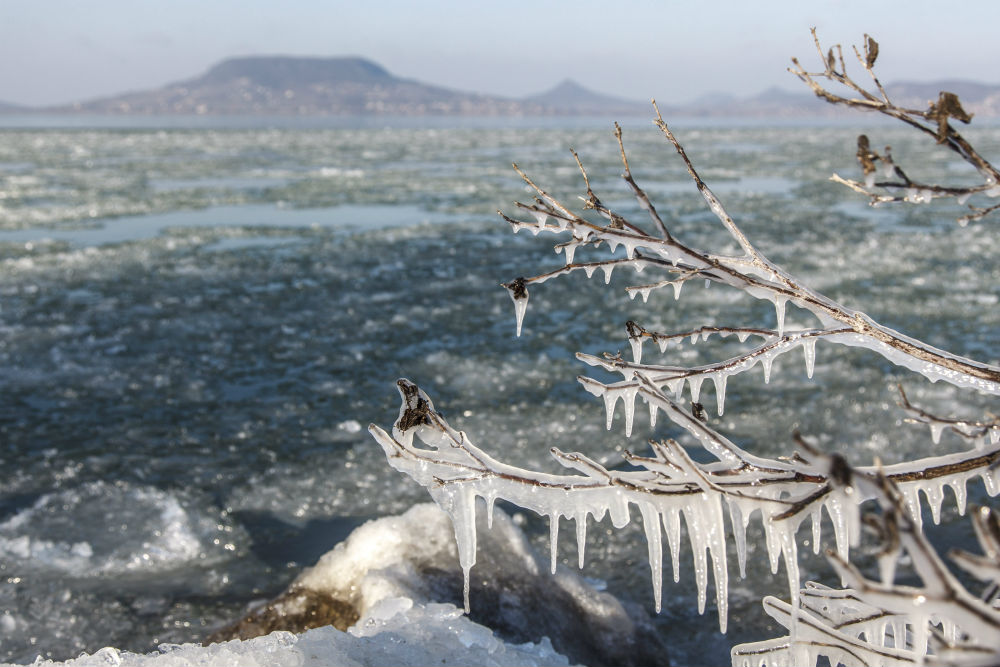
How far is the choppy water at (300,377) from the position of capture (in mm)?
5777

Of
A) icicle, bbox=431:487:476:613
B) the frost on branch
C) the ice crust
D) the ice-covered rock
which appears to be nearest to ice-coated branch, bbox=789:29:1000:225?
the frost on branch

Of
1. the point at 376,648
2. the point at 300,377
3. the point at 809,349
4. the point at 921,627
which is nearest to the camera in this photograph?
the point at 921,627

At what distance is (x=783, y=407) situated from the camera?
8586mm

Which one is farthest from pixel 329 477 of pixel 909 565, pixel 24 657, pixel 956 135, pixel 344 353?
pixel 956 135

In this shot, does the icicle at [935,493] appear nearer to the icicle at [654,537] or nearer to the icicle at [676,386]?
the icicle at [654,537]

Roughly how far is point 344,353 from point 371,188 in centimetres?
1801

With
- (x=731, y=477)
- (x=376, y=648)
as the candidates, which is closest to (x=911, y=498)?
(x=731, y=477)

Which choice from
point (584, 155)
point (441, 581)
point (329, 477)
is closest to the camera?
point (441, 581)

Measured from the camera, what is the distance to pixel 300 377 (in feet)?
31.3

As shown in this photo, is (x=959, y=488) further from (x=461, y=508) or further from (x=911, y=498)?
(x=461, y=508)

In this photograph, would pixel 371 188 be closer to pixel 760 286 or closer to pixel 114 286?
pixel 114 286

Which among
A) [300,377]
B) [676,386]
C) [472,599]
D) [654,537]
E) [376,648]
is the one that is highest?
[676,386]

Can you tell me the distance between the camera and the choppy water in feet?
19.0

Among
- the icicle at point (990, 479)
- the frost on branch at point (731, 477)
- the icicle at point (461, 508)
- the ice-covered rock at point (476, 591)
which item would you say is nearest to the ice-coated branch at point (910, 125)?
the frost on branch at point (731, 477)
